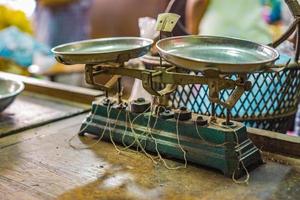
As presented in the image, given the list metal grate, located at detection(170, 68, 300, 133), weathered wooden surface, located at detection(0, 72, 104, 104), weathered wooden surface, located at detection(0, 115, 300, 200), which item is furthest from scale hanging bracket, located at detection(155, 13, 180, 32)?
weathered wooden surface, located at detection(0, 72, 104, 104)

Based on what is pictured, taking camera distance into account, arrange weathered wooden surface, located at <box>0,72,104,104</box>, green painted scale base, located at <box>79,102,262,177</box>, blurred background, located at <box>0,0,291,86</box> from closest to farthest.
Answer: green painted scale base, located at <box>79,102,262,177</box> → weathered wooden surface, located at <box>0,72,104,104</box> → blurred background, located at <box>0,0,291,86</box>

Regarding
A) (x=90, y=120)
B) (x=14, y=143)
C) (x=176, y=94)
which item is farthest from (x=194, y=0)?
(x=14, y=143)

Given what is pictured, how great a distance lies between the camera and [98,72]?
1005mm

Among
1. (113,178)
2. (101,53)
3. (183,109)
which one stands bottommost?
(113,178)

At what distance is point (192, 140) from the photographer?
912mm

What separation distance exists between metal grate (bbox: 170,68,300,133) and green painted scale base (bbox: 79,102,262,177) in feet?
0.46

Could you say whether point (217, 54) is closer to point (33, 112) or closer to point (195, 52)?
point (195, 52)

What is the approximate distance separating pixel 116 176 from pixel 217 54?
31 cm

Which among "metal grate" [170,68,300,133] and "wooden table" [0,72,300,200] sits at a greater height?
"metal grate" [170,68,300,133]

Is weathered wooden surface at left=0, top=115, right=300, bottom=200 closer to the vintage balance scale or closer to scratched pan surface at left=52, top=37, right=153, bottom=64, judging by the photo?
the vintage balance scale

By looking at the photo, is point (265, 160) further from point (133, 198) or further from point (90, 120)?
point (90, 120)

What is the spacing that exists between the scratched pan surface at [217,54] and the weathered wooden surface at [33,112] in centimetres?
49

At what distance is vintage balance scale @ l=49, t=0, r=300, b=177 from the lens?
0.83 m

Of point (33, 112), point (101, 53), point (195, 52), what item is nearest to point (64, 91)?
point (33, 112)
